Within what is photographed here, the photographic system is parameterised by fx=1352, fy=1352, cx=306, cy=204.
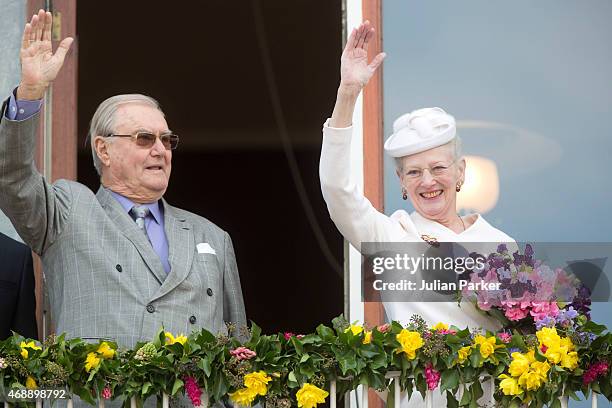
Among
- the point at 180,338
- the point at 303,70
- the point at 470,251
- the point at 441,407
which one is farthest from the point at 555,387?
the point at 303,70

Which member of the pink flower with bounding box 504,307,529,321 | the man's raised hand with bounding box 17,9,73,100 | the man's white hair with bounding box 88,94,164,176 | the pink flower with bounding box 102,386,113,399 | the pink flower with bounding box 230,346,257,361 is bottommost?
the pink flower with bounding box 102,386,113,399

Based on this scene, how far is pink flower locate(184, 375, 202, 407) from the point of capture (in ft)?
14.2

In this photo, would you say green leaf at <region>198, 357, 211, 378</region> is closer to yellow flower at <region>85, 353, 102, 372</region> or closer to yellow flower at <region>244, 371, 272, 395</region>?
yellow flower at <region>244, 371, 272, 395</region>

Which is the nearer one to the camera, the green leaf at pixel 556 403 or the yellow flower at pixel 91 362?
the yellow flower at pixel 91 362

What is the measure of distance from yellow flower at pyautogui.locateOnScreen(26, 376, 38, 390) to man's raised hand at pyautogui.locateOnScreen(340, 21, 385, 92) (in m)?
1.47

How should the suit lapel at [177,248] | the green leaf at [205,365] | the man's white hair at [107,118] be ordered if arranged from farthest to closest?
the man's white hair at [107,118] → the suit lapel at [177,248] → the green leaf at [205,365]

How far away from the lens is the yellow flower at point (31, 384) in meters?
4.38

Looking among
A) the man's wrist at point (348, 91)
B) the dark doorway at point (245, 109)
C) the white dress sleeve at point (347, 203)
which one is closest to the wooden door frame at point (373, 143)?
the white dress sleeve at point (347, 203)

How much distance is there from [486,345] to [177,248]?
1198 millimetres

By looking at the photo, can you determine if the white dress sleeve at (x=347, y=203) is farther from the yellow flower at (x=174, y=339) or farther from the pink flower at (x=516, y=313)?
the yellow flower at (x=174, y=339)

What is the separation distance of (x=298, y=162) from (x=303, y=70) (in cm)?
92

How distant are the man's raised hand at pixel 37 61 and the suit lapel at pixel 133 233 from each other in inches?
22.2

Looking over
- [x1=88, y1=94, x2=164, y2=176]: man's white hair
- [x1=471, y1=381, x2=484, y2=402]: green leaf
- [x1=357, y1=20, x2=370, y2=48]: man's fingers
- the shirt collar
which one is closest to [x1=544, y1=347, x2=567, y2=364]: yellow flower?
[x1=471, y1=381, x2=484, y2=402]: green leaf

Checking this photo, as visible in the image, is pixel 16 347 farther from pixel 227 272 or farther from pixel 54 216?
pixel 227 272
